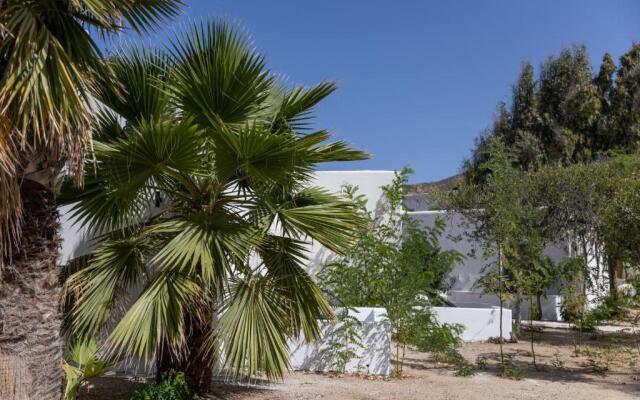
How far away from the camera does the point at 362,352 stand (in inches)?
371

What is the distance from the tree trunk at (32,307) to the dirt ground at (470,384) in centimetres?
227

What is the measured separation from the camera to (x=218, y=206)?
6.91m

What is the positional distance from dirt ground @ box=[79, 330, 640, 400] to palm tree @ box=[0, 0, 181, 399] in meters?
2.44

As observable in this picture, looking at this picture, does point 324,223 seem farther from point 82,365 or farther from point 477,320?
point 477,320

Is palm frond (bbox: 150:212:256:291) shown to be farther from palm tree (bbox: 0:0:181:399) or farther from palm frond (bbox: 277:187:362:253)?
palm tree (bbox: 0:0:181:399)

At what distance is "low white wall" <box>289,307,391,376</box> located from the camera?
30.8 ft

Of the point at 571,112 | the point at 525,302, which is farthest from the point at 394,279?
the point at 571,112

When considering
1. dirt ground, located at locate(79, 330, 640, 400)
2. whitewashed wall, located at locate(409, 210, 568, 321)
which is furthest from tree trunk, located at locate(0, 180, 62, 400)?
whitewashed wall, located at locate(409, 210, 568, 321)

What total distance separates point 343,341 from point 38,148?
5.79m

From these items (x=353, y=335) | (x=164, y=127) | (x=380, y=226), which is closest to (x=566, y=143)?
(x=380, y=226)

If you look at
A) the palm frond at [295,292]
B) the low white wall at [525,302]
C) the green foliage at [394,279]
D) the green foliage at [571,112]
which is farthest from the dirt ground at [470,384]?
the green foliage at [571,112]

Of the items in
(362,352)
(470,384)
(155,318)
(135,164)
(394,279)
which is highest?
(135,164)

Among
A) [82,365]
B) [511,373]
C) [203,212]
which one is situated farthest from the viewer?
[511,373]

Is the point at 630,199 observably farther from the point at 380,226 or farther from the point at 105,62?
the point at 105,62
